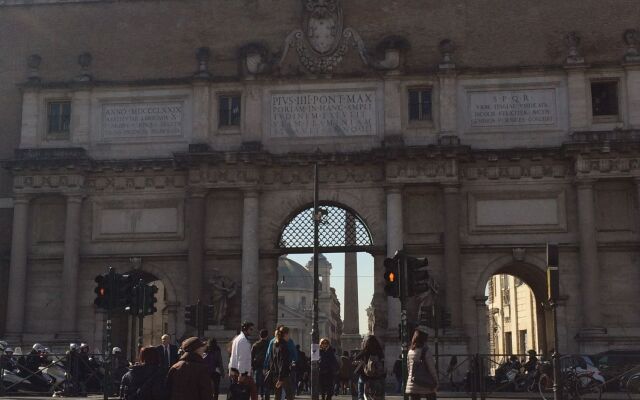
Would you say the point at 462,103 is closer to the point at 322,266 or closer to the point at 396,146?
the point at 396,146

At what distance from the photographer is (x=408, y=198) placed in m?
32.3

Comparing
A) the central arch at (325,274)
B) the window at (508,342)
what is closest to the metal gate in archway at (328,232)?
the central arch at (325,274)

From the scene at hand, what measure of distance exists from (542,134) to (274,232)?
10311 millimetres

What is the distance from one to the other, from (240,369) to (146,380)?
6504 millimetres

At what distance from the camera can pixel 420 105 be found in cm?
3278

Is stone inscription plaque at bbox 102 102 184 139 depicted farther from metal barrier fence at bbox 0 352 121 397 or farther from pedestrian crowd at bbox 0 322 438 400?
metal barrier fence at bbox 0 352 121 397

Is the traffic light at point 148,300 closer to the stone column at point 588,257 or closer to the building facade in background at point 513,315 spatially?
the stone column at point 588,257

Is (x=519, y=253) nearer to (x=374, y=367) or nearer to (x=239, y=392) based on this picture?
(x=374, y=367)

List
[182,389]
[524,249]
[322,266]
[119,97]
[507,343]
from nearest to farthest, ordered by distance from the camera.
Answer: [182,389], [524,249], [119,97], [507,343], [322,266]

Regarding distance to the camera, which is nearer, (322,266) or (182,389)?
(182,389)

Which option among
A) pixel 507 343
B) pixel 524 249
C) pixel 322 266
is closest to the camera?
pixel 524 249

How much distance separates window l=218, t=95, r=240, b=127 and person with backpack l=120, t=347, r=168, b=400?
23213 mm

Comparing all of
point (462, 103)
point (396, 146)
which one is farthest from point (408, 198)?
point (462, 103)

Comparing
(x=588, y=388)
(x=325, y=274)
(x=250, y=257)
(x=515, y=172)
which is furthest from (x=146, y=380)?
(x=325, y=274)
